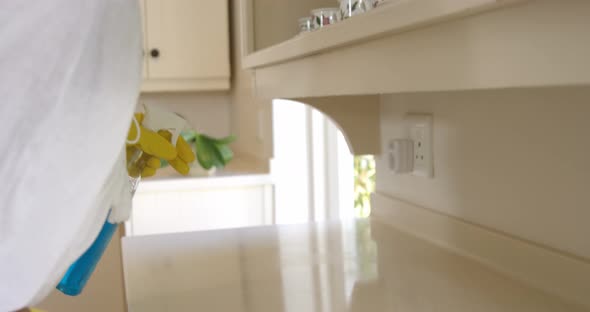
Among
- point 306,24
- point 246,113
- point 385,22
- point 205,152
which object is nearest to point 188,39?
point 246,113

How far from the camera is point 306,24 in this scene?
119 centimetres

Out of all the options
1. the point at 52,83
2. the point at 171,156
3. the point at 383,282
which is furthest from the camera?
the point at 383,282

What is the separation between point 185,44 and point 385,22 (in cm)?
235

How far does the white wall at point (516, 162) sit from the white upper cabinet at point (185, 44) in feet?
5.73

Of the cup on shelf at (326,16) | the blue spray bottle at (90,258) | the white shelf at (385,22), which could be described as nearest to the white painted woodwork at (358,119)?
the cup on shelf at (326,16)

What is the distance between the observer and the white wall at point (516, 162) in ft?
2.77

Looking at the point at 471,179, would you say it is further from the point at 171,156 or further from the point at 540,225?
the point at 171,156

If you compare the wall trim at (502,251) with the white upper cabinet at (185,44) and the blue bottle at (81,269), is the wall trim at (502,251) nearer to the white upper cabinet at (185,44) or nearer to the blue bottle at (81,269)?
the blue bottle at (81,269)

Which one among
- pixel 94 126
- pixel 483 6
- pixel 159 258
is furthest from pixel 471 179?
pixel 94 126

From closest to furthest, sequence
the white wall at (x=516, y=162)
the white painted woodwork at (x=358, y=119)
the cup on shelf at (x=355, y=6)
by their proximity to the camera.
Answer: the white wall at (x=516, y=162) → the cup on shelf at (x=355, y=6) → the white painted woodwork at (x=358, y=119)

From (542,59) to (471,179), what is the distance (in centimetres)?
66

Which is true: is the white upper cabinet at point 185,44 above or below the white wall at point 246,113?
above

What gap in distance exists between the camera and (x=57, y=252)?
0.40 meters

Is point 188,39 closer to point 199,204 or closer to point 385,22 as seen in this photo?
point 199,204
